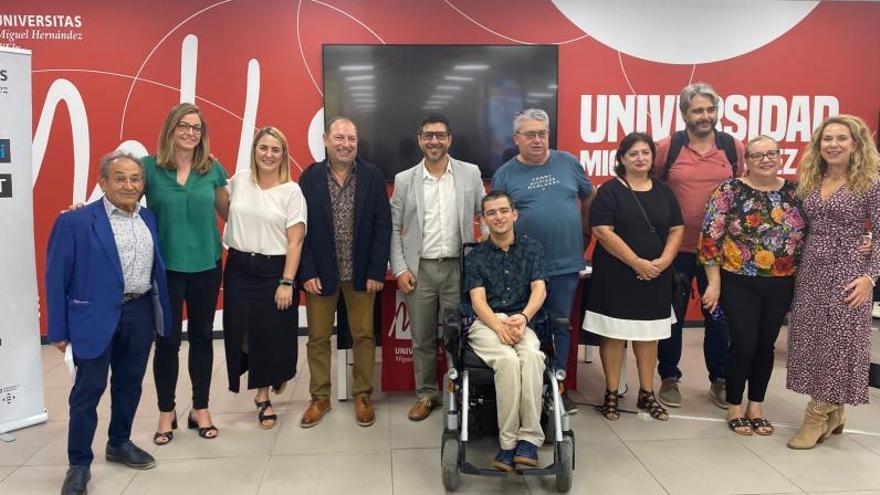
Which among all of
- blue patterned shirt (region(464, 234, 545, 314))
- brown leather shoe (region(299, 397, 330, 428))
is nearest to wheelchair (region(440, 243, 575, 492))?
blue patterned shirt (region(464, 234, 545, 314))

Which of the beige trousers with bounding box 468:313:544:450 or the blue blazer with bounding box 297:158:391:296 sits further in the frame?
the blue blazer with bounding box 297:158:391:296

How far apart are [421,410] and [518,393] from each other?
0.94 metres

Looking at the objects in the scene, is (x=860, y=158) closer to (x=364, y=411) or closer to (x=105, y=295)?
(x=364, y=411)

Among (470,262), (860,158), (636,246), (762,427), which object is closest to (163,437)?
(470,262)

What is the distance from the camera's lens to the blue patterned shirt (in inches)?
109

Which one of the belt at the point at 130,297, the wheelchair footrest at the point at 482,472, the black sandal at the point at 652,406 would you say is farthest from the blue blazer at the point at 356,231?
the black sandal at the point at 652,406

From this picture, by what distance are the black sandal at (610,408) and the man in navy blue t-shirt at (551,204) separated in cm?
39

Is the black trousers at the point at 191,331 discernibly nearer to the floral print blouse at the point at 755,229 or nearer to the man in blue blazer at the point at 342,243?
the man in blue blazer at the point at 342,243

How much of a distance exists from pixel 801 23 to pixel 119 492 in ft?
19.3

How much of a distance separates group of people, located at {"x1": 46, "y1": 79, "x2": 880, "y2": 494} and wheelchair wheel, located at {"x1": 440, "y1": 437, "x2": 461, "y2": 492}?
0.22m

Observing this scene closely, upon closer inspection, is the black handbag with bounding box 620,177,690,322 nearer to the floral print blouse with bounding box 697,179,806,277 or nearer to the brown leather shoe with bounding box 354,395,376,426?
the floral print blouse with bounding box 697,179,806,277

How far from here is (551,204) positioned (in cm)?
300

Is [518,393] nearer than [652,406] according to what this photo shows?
Yes

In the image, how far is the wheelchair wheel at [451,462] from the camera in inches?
93.0
